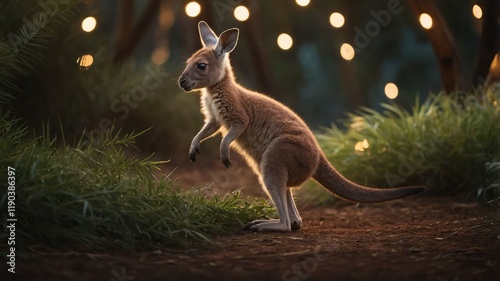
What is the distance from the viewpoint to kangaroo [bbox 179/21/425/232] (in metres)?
5.46

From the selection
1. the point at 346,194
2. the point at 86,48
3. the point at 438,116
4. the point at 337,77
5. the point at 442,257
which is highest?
the point at 337,77

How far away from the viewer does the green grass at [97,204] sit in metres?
4.21

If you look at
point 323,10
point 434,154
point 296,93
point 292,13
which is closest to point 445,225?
point 434,154

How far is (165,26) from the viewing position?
19.1 metres

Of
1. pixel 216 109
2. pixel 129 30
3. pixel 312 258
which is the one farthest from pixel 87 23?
pixel 312 258

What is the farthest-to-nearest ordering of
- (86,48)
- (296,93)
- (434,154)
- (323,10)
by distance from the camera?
(296,93), (323,10), (86,48), (434,154)

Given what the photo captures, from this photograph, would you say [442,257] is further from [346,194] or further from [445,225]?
[445,225]

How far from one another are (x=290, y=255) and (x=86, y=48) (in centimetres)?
606

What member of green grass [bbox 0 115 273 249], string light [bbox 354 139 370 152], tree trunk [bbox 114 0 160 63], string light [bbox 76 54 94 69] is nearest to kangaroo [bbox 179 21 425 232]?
green grass [bbox 0 115 273 249]

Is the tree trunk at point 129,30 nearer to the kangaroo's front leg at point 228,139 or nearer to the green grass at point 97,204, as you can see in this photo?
the kangaroo's front leg at point 228,139

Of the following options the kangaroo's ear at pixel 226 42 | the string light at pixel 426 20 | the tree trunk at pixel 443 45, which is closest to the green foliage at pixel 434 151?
the tree trunk at pixel 443 45

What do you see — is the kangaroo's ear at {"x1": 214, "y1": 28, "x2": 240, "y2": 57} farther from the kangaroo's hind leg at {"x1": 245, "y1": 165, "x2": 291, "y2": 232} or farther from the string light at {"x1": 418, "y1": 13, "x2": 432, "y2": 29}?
the string light at {"x1": 418, "y1": 13, "x2": 432, "y2": 29}

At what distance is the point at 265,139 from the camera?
5719 millimetres

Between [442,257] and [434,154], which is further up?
[434,154]
